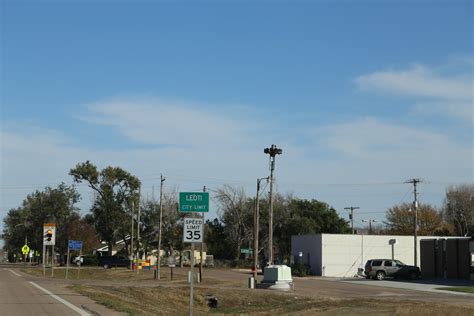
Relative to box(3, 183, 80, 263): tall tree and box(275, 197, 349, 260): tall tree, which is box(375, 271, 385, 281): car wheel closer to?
box(275, 197, 349, 260): tall tree

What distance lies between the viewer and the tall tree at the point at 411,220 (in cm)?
10146

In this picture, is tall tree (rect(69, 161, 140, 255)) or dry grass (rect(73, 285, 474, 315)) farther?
tall tree (rect(69, 161, 140, 255))

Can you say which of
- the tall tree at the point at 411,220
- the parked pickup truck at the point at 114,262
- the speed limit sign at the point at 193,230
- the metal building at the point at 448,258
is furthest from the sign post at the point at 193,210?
the tall tree at the point at 411,220

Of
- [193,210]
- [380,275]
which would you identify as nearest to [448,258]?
[380,275]

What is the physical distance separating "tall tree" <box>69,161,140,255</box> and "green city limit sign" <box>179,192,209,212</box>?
7577 cm

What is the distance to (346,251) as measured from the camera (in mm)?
63312

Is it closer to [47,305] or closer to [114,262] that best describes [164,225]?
[114,262]

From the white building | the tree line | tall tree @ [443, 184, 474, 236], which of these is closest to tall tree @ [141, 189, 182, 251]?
the tree line

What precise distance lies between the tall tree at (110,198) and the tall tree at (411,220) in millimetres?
43658

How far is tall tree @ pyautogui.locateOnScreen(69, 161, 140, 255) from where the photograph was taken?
8981 cm

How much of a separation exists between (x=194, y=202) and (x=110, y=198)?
76.7m

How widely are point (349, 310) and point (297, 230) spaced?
67.8 m

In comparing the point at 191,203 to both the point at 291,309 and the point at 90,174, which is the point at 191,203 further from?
the point at 90,174

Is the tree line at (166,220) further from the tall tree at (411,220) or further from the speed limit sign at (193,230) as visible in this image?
the speed limit sign at (193,230)
